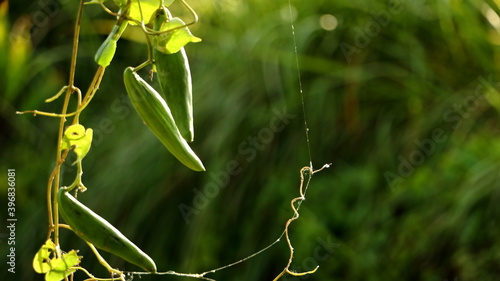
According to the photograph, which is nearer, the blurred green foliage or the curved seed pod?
the curved seed pod

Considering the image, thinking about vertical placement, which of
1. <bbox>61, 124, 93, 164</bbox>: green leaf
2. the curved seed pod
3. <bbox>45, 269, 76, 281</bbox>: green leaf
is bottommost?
<bbox>45, 269, 76, 281</bbox>: green leaf

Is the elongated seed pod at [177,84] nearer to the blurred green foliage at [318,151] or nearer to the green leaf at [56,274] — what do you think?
the green leaf at [56,274]

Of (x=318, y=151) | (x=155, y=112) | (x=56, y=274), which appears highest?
(x=155, y=112)

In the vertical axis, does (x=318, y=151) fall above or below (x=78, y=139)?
below

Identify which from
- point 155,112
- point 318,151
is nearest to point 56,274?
point 155,112

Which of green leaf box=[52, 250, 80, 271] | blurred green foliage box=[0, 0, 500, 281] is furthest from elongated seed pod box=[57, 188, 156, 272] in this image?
blurred green foliage box=[0, 0, 500, 281]

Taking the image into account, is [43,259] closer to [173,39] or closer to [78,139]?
[78,139]

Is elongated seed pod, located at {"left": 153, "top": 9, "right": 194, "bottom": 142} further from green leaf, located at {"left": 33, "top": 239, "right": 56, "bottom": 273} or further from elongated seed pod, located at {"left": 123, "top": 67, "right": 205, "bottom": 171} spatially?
green leaf, located at {"left": 33, "top": 239, "right": 56, "bottom": 273}
